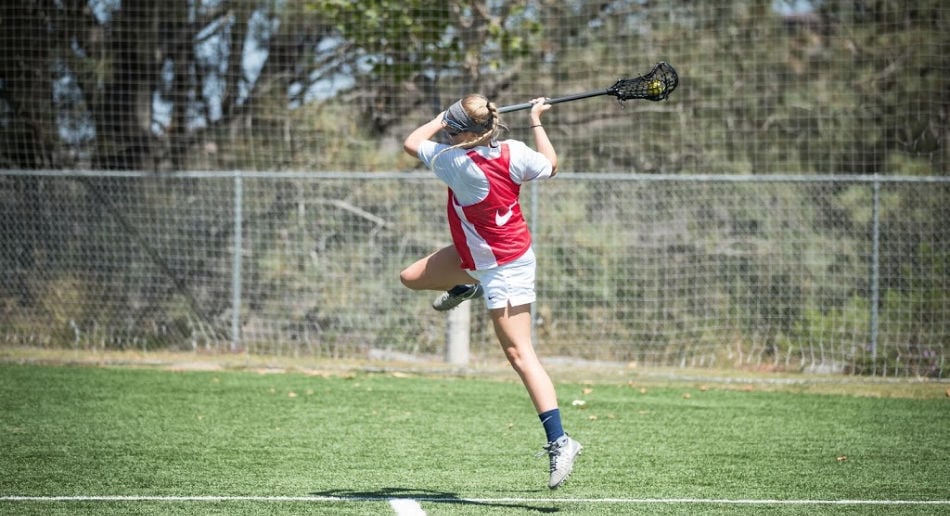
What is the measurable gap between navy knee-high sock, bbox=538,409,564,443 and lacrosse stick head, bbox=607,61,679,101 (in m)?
1.69

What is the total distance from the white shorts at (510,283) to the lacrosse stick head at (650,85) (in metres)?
1.02

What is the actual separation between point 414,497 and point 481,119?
1.90 m

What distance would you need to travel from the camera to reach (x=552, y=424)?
5191mm

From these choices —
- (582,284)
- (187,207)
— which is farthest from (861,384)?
(187,207)

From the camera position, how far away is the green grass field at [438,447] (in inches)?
204

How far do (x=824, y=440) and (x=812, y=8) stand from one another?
33.9 feet

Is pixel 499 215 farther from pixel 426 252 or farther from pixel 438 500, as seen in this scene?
pixel 426 252

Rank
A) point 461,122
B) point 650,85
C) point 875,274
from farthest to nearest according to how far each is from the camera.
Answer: point 875,274 → point 650,85 → point 461,122

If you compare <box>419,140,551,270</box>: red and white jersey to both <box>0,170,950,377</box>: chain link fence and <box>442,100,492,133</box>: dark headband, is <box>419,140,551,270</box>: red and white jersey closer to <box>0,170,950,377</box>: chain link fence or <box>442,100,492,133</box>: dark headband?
<box>442,100,492,133</box>: dark headband

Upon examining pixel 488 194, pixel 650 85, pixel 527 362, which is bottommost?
pixel 527 362

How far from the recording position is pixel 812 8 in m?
15.8

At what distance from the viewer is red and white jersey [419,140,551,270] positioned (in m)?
5.14

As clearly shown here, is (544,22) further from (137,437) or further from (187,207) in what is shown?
(137,437)

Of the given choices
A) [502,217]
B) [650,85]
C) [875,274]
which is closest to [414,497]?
[502,217]
